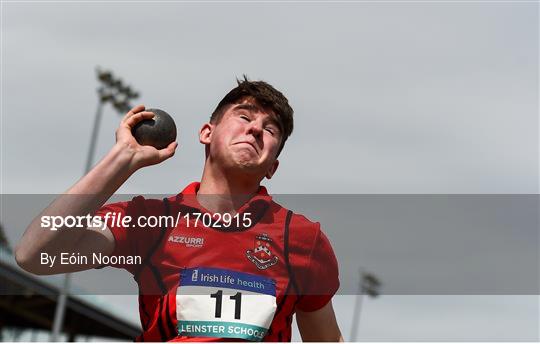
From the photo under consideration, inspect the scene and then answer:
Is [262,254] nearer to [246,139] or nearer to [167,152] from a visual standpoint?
[246,139]

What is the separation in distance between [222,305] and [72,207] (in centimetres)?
91

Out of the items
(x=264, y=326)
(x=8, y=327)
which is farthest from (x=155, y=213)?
(x=8, y=327)

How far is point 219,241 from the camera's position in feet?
16.5

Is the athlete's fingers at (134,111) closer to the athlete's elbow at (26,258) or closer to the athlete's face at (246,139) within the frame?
the athlete's face at (246,139)

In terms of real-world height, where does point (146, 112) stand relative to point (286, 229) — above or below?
above

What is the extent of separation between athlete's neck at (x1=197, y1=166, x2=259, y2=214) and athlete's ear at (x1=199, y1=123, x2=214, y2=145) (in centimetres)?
25

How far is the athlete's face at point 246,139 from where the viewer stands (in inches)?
200

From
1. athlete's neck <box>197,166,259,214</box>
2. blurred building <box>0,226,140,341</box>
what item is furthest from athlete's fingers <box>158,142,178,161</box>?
blurred building <box>0,226,140,341</box>

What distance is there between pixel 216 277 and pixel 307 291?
2.07 ft

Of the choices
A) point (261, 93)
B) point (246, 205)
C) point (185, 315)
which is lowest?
point (185, 315)

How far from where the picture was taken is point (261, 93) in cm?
547

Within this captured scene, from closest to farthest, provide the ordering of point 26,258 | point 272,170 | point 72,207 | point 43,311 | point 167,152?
point 72,207
point 26,258
point 167,152
point 272,170
point 43,311

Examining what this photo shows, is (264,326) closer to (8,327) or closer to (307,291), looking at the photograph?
(307,291)

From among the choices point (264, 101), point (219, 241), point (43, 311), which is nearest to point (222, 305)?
point (219, 241)
